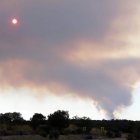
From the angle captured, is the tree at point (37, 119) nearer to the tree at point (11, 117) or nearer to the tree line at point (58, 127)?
the tree line at point (58, 127)

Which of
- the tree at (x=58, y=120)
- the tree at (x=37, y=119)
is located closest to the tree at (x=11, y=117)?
the tree at (x=37, y=119)

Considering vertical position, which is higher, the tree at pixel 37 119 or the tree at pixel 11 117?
the tree at pixel 11 117

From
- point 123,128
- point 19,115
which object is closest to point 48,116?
point 123,128

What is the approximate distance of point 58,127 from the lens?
112000 mm

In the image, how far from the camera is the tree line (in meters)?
90.7

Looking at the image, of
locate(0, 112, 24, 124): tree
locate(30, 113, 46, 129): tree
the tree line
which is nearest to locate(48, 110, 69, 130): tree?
the tree line

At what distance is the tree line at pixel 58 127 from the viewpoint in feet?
298

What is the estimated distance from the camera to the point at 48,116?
384 feet

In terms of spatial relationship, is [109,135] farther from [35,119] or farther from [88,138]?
[35,119]

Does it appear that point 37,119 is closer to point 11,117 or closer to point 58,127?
point 58,127

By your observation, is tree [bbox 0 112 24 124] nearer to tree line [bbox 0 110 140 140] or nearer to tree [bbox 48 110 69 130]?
tree line [bbox 0 110 140 140]

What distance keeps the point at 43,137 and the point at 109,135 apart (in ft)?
55.6

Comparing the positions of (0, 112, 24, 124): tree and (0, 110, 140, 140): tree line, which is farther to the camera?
(0, 112, 24, 124): tree

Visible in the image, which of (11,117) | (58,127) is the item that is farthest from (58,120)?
(11,117)
